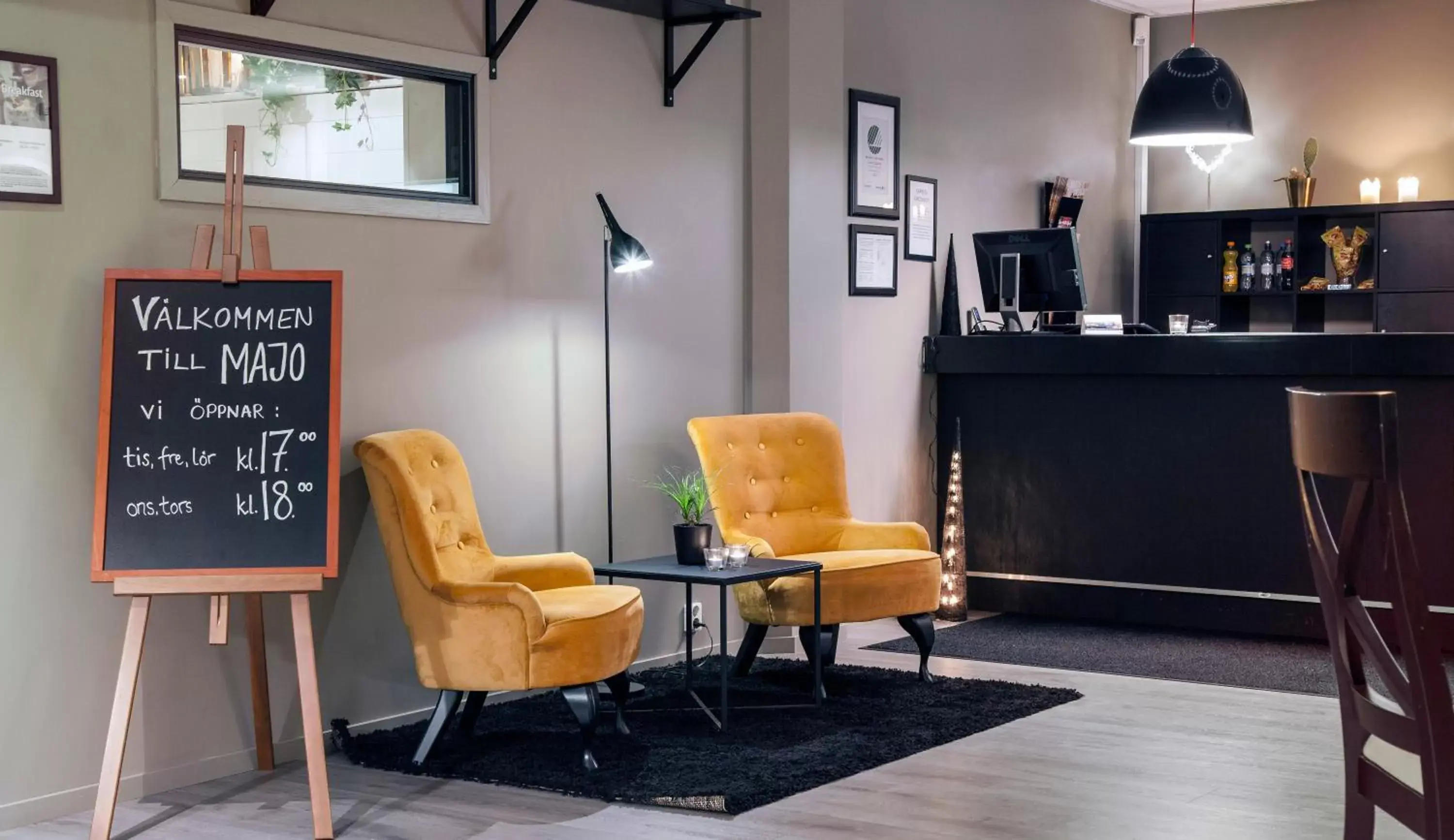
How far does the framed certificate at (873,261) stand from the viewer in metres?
6.62

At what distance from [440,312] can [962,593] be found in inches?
112

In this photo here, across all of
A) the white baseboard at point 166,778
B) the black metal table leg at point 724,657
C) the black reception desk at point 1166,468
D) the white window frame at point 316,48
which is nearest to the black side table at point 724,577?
the black metal table leg at point 724,657

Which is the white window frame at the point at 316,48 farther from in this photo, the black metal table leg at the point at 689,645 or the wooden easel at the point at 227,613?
the black metal table leg at the point at 689,645

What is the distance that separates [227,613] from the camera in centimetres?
387

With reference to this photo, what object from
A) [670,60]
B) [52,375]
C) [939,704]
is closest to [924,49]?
[670,60]

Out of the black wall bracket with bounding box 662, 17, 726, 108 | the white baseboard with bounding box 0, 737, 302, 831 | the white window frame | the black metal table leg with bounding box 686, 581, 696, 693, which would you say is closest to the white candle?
the black wall bracket with bounding box 662, 17, 726, 108

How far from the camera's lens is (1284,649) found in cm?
590

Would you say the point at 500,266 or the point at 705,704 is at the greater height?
the point at 500,266

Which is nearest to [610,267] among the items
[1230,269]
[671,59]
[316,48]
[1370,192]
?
[671,59]

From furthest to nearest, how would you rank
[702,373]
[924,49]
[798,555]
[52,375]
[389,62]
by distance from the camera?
[924,49] < [702,373] < [798,555] < [389,62] < [52,375]

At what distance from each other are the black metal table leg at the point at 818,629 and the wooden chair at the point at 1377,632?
291 centimetres

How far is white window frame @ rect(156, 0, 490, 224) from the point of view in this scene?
398 centimetres

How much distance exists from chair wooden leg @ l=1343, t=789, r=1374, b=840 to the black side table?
2423 mm

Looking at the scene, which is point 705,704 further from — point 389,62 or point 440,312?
point 389,62
